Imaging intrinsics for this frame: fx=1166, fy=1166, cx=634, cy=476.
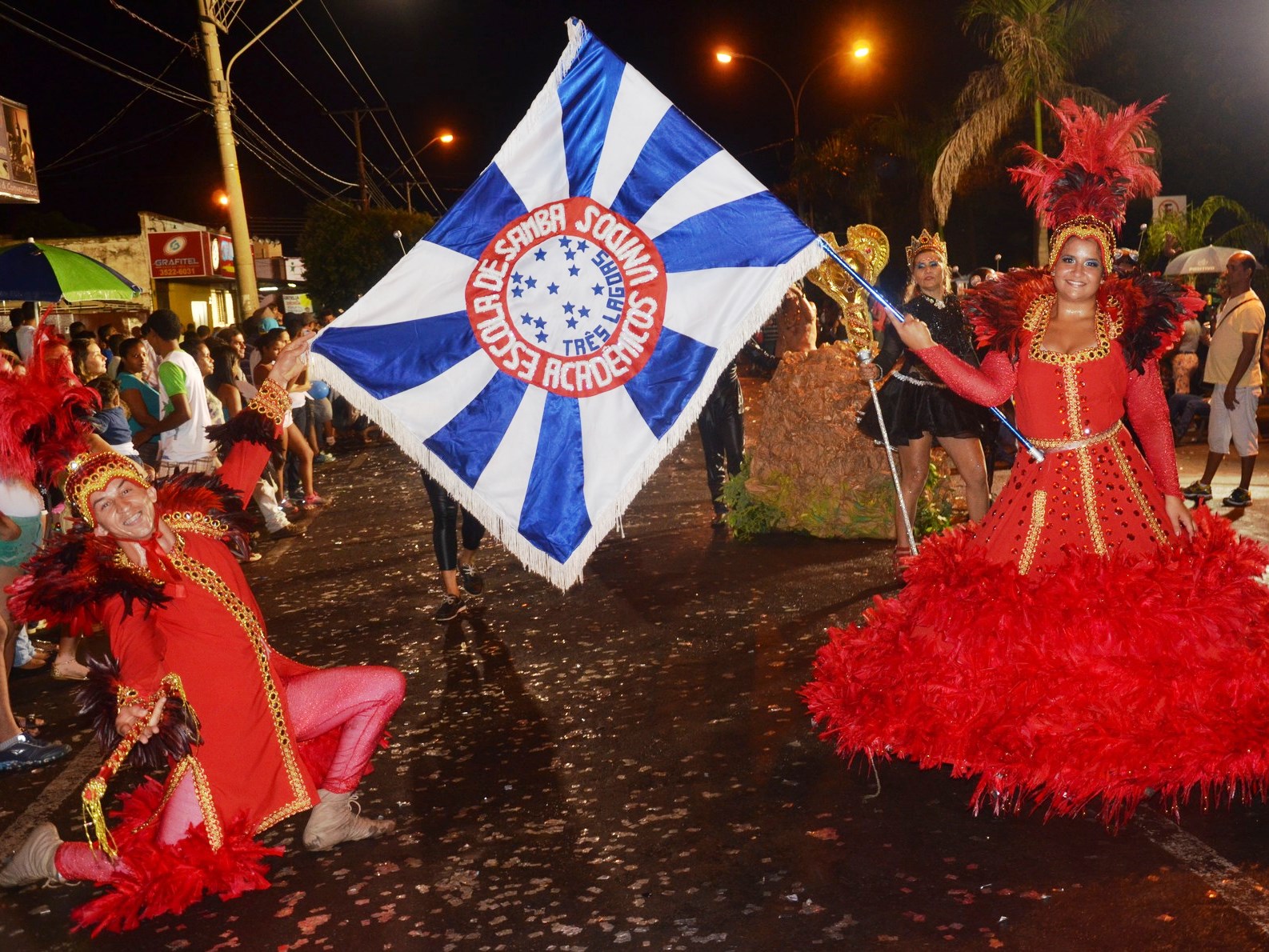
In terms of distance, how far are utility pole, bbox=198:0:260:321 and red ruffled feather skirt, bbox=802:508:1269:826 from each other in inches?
622

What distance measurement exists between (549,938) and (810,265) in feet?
8.09

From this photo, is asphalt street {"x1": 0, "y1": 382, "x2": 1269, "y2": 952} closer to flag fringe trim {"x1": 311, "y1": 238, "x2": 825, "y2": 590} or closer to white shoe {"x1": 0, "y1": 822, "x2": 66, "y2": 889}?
white shoe {"x1": 0, "y1": 822, "x2": 66, "y2": 889}

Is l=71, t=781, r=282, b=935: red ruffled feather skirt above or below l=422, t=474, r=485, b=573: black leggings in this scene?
below

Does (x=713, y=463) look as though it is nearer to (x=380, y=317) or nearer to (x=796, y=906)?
(x=380, y=317)

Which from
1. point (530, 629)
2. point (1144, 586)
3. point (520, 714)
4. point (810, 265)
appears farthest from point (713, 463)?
point (1144, 586)

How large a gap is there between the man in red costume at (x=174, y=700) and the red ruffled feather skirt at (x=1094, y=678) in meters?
1.91

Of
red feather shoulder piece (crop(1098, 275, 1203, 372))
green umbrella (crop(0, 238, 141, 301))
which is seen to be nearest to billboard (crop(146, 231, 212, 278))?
green umbrella (crop(0, 238, 141, 301))

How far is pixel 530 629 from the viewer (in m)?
6.49

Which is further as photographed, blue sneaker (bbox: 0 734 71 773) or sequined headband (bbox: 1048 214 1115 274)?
blue sneaker (bbox: 0 734 71 773)

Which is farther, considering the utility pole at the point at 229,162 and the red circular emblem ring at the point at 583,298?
the utility pole at the point at 229,162

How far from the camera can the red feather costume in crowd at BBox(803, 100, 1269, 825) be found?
3.50 meters

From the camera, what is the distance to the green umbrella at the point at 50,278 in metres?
10.9

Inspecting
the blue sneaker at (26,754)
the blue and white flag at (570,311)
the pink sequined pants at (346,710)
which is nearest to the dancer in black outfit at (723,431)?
the blue and white flag at (570,311)

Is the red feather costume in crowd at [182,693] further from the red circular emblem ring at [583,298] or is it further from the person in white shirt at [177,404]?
the person in white shirt at [177,404]
